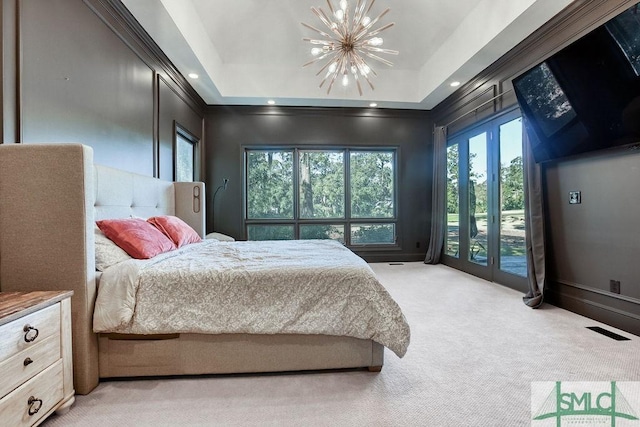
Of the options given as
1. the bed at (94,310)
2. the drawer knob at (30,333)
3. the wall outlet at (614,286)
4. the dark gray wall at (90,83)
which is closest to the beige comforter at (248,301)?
the bed at (94,310)

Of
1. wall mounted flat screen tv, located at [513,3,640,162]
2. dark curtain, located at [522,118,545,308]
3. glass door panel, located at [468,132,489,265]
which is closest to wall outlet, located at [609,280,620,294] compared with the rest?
dark curtain, located at [522,118,545,308]

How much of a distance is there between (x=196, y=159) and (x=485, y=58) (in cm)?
439

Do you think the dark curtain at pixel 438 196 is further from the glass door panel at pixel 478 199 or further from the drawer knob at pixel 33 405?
the drawer knob at pixel 33 405

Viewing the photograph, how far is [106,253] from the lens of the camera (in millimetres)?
1822

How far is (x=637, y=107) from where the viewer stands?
218cm

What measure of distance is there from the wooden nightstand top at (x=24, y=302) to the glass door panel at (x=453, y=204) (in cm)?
499

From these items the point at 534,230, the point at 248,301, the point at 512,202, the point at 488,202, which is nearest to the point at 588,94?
the point at 534,230

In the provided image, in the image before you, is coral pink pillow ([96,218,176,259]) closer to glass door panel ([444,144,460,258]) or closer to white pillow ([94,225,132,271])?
white pillow ([94,225,132,271])

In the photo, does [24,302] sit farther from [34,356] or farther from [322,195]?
[322,195]

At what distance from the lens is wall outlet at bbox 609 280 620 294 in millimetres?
2516

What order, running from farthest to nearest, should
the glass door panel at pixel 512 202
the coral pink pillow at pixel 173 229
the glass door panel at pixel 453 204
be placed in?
1. the glass door panel at pixel 453 204
2. the glass door panel at pixel 512 202
3. the coral pink pillow at pixel 173 229

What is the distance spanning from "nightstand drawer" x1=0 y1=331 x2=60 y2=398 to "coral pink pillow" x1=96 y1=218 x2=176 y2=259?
2.21 ft

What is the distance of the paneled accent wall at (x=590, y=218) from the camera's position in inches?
95.7

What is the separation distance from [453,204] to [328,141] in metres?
2.44
